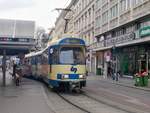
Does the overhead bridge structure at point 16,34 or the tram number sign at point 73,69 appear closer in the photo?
the tram number sign at point 73,69

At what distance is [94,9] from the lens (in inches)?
2886

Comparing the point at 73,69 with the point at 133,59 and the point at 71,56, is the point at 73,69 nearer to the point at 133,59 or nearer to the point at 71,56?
the point at 71,56

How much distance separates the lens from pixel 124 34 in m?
52.0

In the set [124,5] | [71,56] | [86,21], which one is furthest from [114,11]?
[71,56]

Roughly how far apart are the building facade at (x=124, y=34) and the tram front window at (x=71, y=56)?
1869 centimetres

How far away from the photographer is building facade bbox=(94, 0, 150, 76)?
1806 inches

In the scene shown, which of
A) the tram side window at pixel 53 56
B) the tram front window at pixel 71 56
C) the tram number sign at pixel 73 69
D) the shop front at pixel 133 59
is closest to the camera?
the tram number sign at pixel 73 69

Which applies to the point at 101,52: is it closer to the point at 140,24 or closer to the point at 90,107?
the point at 140,24

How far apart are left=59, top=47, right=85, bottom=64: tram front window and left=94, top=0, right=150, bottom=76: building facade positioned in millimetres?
18685

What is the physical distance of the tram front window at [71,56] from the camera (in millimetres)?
24969

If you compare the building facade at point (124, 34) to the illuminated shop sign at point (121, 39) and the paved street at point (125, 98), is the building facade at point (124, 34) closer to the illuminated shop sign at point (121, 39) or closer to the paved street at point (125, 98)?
the illuminated shop sign at point (121, 39)

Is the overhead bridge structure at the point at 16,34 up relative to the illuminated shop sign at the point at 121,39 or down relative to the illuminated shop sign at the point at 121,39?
down

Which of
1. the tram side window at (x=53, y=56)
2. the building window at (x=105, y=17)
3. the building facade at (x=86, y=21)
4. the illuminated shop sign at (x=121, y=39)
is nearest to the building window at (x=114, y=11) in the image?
the building window at (x=105, y=17)

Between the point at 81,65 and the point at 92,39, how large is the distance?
50.3 meters
